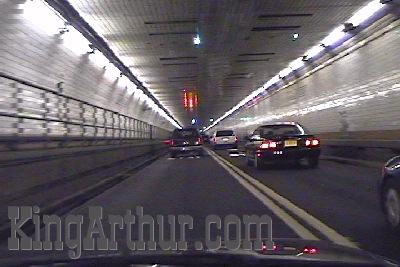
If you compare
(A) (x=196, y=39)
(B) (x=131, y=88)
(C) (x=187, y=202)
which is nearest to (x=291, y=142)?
(A) (x=196, y=39)

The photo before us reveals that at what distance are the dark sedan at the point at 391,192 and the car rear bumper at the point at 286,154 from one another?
10.3 meters

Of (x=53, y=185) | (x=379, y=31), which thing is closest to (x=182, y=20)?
(x=379, y=31)

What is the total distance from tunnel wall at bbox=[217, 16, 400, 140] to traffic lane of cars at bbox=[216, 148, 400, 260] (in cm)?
221

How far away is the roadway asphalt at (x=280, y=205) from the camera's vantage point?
24.5 feet

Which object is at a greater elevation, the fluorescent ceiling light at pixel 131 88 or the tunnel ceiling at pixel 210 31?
the tunnel ceiling at pixel 210 31

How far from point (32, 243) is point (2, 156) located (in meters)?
2.29

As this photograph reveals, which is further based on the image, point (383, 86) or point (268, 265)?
point (383, 86)

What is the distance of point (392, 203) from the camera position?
754cm

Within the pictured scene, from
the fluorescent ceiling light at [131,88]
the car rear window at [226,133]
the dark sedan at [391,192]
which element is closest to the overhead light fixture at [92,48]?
the fluorescent ceiling light at [131,88]

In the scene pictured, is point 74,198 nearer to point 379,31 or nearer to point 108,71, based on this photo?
point 379,31

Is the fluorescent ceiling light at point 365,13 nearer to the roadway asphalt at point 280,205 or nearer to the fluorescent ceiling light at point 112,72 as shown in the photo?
the roadway asphalt at point 280,205

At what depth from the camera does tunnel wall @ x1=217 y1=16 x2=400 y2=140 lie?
18.2 meters

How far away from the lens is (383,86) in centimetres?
1898

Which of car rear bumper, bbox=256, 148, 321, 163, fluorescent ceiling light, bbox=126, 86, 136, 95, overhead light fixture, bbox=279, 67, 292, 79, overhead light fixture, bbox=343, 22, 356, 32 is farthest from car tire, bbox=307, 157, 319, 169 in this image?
fluorescent ceiling light, bbox=126, 86, 136, 95
